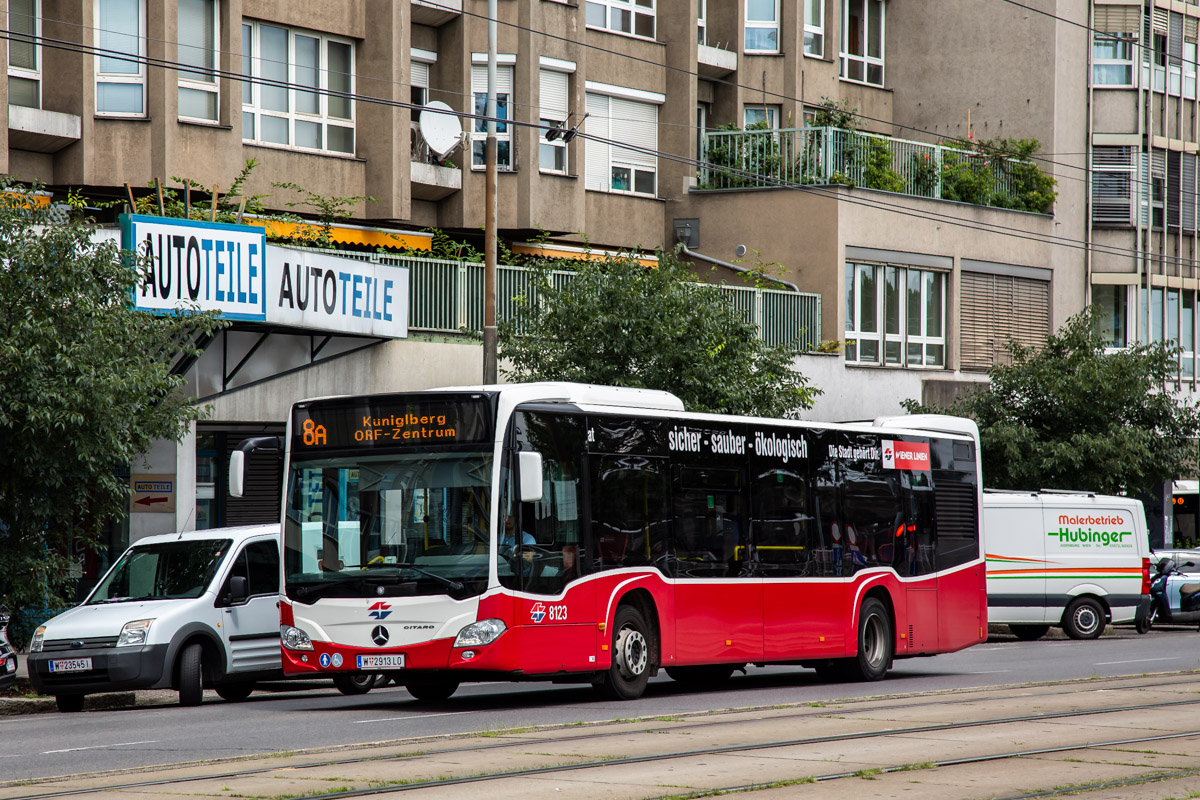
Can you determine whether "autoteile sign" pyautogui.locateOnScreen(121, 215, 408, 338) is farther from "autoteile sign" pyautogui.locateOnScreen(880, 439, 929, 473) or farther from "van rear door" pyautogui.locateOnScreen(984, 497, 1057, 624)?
"van rear door" pyautogui.locateOnScreen(984, 497, 1057, 624)

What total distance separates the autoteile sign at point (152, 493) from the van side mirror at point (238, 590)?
804 cm

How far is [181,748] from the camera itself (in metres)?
12.5

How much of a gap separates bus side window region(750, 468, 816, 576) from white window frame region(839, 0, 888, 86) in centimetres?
2582

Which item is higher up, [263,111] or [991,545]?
[263,111]

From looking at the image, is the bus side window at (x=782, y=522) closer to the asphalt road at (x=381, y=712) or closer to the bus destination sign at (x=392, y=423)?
the asphalt road at (x=381, y=712)

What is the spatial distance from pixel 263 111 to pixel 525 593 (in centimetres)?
1719

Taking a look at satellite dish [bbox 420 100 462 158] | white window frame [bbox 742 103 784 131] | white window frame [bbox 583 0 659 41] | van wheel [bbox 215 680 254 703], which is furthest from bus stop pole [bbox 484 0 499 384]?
white window frame [bbox 742 103 784 131]

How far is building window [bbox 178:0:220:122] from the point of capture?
28359 millimetres

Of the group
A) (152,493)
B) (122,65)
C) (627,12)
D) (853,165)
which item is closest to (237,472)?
(152,493)

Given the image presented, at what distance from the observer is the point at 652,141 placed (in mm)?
37812

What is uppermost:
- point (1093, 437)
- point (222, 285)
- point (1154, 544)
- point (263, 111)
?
point (263, 111)

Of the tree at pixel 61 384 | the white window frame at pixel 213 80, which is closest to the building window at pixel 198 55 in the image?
the white window frame at pixel 213 80

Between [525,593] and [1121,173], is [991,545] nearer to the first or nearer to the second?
[525,593]

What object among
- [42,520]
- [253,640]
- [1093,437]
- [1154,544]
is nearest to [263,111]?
[42,520]
